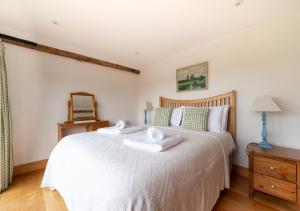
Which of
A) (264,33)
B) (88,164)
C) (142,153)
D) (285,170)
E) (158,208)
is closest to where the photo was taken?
(158,208)

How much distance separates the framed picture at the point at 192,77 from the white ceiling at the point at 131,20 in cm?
46

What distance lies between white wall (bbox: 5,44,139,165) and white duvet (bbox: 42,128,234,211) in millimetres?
1346

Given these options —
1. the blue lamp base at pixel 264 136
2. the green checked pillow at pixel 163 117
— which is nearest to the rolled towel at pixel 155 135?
the green checked pillow at pixel 163 117

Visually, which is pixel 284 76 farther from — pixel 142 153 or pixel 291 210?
pixel 142 153

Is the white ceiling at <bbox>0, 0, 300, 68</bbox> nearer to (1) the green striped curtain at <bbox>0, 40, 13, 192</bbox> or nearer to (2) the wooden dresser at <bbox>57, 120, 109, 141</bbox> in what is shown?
(1) the green striped curtain at <bbox>0, 40, 13, 192</bbox>

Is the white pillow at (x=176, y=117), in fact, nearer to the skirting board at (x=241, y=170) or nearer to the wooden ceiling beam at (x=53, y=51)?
the skirting board at (x=241, y=170)

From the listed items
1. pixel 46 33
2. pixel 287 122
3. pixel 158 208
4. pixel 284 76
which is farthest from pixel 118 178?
pixel 46 33

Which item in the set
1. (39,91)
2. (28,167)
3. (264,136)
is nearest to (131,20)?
(39,91)

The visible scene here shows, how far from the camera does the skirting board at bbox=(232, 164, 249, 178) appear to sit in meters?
2.23

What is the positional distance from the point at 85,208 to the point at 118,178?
0.33 metres

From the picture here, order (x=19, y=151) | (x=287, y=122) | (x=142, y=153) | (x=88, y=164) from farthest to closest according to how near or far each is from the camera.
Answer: (x=19, y=151)
(x=287, y=122)
(x=142, y=153)
(x=88, y=164)

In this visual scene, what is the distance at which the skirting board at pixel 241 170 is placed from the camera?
223 centimetres

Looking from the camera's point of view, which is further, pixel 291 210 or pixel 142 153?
pixel 291 210

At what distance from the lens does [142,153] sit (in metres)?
1.19
